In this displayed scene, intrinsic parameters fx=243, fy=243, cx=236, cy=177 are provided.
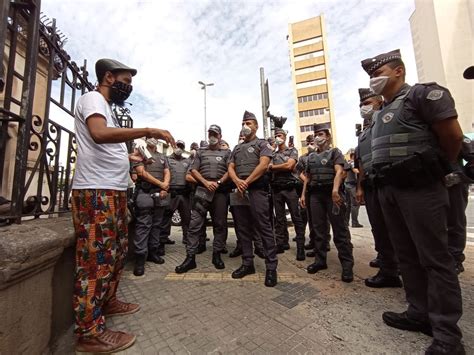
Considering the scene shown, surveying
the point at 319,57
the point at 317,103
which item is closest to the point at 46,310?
the point at 317,103

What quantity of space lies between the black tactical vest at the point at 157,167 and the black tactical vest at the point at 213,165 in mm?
741

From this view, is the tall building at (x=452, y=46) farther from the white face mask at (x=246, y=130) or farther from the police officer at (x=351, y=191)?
the white face mask at (x=246, y=130)

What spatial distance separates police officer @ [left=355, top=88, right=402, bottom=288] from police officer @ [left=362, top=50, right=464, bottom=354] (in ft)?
2.15

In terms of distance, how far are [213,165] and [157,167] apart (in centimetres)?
102

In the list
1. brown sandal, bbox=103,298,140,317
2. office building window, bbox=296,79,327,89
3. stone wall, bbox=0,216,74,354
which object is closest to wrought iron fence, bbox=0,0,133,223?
stone wall, bbox=0,216,74,354

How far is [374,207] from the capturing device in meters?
2.93

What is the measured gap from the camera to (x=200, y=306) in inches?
89.6

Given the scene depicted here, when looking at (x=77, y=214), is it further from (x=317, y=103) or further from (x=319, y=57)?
(x=319, y=57)

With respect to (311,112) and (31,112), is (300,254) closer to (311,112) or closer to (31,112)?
(31,112)

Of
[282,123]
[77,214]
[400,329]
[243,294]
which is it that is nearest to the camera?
[77,214]

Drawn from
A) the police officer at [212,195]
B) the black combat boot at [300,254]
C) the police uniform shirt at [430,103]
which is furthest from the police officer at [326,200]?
the police uniform shirt at [430,103]

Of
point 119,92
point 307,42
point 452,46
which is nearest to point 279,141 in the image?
point 119,92

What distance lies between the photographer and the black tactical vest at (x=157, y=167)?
159 inches

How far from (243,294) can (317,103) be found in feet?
134
